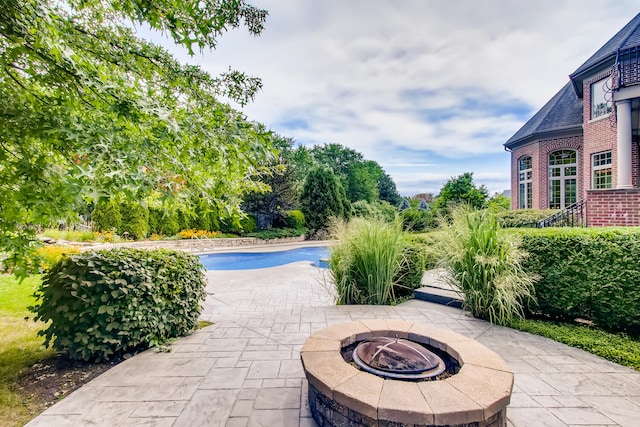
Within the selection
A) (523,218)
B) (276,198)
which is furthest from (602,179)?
(276,198)

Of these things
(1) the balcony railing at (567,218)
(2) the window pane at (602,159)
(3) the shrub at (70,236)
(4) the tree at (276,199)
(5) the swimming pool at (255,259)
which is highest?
(2) the window pane at (602,159)

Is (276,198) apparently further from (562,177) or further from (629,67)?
(629,67)

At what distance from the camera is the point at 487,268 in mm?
3672

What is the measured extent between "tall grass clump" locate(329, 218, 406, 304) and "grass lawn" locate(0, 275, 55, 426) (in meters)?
3.47

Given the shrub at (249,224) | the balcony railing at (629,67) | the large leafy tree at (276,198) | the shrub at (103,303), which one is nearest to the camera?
the shrub at (103,303)

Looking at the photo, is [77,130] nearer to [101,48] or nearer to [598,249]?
[101,48]

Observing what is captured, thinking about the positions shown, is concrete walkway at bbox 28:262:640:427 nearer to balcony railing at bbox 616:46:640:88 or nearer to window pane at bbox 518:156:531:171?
balcony railing at bbox 616:46:640:88

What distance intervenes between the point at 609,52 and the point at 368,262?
1080 centimetres

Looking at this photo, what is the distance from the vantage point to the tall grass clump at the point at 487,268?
3.58 m

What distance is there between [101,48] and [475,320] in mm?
4758

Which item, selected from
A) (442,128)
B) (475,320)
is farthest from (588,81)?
(475,320)

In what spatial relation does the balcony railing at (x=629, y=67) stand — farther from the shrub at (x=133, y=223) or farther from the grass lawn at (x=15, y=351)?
the shrub at (x=133, y=223)

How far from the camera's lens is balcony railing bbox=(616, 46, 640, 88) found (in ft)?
25.0

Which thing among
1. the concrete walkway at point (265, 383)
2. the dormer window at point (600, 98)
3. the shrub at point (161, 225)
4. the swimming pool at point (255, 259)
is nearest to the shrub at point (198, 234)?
the shrub at point (161, 225)
